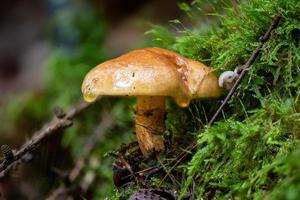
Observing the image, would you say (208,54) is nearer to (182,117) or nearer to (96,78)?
(182,117)

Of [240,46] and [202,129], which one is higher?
[240,46]

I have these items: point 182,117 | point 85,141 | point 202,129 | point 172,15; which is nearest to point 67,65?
point 85,141

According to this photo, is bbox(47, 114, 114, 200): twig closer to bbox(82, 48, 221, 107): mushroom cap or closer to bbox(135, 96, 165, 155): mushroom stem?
bbox(135, 96, 165, 155): mushroom stem

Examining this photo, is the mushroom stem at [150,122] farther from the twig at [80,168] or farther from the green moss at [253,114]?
the twig at [80,168]

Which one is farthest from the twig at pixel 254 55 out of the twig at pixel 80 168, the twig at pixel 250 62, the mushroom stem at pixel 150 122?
the twig at pixel 80 168

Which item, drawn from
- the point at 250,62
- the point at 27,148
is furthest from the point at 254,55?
the point at 27,148

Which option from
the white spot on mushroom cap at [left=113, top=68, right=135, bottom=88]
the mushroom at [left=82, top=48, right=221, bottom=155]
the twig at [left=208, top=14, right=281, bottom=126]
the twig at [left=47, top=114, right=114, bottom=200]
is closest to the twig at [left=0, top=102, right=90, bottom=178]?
the twig at [left=47, top=114, right=114, bottom=200]
